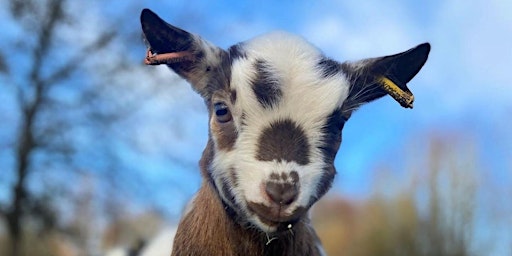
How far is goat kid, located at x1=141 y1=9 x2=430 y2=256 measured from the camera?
12.0 feet

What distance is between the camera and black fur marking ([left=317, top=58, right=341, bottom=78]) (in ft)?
13.4

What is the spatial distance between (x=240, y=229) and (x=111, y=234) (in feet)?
48.0

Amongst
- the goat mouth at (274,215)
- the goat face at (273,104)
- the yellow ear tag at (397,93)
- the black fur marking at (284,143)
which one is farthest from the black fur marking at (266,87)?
the yellow ear tag at (397,93)

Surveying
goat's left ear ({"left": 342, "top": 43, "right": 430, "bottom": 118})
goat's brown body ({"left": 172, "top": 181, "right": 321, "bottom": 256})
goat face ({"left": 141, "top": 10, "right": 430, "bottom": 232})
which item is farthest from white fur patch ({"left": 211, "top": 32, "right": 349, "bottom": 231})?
goat's brown body ({"left": 172, "top": 181, "right": 321, "bottom": 256})

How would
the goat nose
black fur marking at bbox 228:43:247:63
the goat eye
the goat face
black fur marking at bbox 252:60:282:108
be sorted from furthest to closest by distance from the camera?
1. black fur marking at bbox 228:43:247:63
2. the goat eye
3. black fur marking at bbox 252:60:282:108
4. the goat face
5. the goat nose

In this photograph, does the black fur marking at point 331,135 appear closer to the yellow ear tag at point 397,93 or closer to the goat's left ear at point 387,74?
the goat's left ear at point 387,74

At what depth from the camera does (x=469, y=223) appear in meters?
26.2

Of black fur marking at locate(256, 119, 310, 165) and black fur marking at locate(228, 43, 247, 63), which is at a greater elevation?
black fur marking at locate(228, 43, 247, 63)

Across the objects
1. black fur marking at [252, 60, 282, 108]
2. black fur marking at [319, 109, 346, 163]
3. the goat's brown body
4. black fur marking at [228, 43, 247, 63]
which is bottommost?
the goat's brown body

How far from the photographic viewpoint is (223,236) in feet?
13.8

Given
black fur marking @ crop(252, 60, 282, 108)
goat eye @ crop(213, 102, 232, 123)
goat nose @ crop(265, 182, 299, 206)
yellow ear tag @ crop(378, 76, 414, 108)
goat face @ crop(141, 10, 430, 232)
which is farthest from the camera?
yellow ear tag @ crop(378, 76, 414, 108)

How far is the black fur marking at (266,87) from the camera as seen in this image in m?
3.83

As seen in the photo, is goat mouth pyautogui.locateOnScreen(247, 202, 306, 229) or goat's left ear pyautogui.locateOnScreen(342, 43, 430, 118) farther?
goat's left ear pyautogui.locateOnScreen(342, 43, 430, 118)

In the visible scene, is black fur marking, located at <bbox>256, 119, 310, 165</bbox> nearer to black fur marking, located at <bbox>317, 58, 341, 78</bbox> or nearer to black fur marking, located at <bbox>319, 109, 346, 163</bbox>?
black fur marking, located at <bbox>319, 109, 346, 163</bbox>
